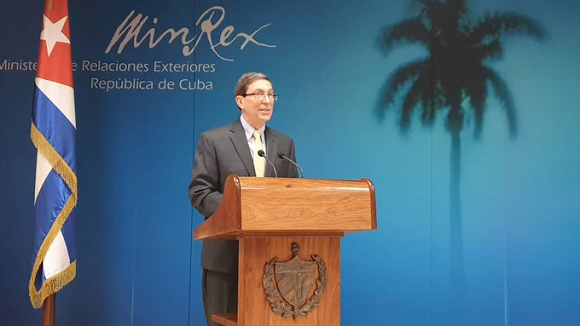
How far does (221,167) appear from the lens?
117 inches

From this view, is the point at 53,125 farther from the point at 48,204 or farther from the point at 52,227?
the point at 52,227

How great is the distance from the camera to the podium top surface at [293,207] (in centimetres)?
224

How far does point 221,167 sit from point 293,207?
746 mm

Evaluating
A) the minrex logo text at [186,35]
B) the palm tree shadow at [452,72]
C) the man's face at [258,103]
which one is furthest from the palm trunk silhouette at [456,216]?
the man's face at [258,103]

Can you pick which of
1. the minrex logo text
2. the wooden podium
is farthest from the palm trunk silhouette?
the wooden podium

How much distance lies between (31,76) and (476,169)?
326cm

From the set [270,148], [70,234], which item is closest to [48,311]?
[70,234]

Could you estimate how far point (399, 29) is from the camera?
4977 millimetres

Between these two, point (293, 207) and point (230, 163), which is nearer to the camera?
point (293, 207)

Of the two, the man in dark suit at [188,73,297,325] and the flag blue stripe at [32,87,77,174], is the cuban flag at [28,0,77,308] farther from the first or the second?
the man in dark suit at [188,73,297,325]

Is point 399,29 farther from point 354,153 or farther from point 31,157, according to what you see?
point 31,157

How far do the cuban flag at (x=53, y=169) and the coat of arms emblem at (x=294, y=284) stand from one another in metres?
2.14

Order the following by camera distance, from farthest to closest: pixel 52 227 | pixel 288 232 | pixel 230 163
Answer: pixel 52 227, pixel 230 163, pixel 288 232

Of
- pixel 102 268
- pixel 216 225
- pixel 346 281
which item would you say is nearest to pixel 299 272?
pixel 216 225
